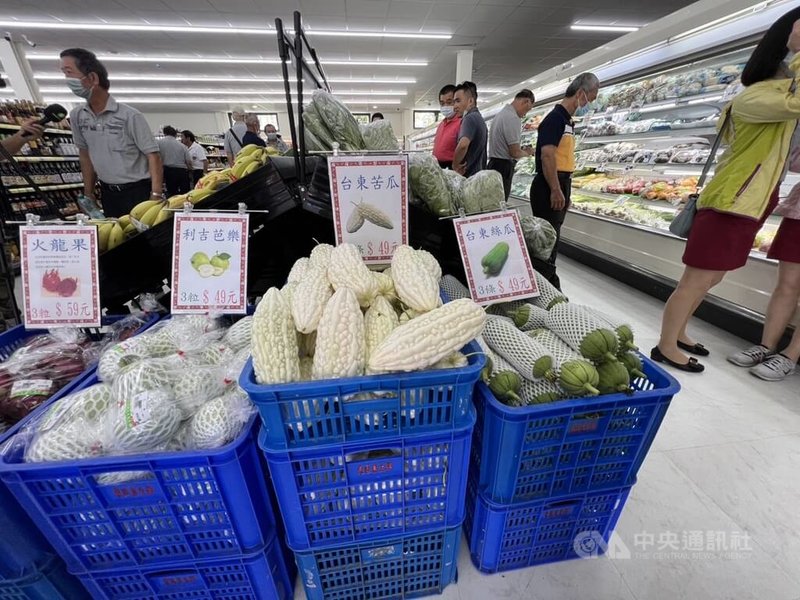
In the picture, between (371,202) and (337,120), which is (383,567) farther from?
(337,120)

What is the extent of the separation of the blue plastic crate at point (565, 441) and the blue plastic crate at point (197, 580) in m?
0.66

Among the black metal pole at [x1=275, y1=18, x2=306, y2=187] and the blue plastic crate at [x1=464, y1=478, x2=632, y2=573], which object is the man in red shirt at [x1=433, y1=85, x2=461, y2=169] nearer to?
the black metal pole at [x1=275, y1=18, x2=306, y2=187]

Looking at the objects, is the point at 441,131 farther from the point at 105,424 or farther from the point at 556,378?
the point at 105,424

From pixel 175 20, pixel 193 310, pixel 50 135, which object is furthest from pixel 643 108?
pixel 50 135

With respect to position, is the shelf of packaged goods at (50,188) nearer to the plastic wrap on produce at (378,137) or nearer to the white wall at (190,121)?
the plastic wrap on produce at (378,137)

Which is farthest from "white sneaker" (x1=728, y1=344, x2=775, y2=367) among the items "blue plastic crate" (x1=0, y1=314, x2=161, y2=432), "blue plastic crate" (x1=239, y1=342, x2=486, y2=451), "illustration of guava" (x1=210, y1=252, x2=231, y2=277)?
"blue plastic crate" (x1=0, y1=314, x2=161, y2=432)

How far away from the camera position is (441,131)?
178 inches

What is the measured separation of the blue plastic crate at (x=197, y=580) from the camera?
0.93 meters

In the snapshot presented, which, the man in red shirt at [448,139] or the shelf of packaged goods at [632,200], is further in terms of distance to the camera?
the man in red shirt at [448,139]

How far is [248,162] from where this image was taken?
188 cm

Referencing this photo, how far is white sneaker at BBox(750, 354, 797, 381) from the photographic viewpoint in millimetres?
2213

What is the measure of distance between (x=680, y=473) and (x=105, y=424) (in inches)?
84.2

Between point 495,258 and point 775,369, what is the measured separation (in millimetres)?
2240

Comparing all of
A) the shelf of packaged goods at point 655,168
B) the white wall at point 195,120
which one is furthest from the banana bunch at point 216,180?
the white wall at point 195,120
